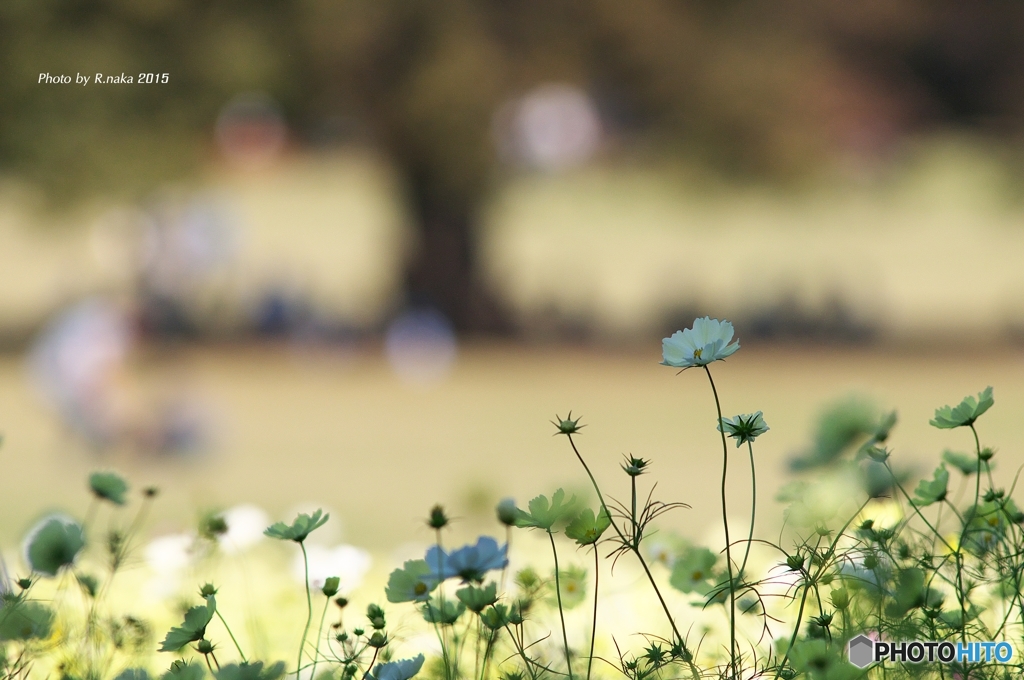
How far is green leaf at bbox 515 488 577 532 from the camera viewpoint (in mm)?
1132

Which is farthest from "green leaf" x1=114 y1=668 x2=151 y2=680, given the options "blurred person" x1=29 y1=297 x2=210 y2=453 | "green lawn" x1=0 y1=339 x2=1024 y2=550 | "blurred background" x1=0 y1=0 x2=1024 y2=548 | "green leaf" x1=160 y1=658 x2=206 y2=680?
"blurred person" x1=29 y1=297 x2=210 y2=453

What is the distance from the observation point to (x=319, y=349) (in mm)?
12453

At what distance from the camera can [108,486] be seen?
1363mm

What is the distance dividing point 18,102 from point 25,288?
8.94 meters

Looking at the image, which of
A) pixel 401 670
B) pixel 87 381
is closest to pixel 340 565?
pixel 401 670

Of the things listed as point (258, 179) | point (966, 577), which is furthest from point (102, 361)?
point (258, 179)

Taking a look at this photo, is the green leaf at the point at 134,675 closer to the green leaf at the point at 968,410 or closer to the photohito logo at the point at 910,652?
the photohito logo at the point at 910,652

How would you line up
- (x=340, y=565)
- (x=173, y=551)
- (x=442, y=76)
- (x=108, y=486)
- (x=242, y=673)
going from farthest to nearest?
(x=442, y=76)
(x=173, y=551)
(x=340, y=565)
(x=108, y=486)
(x=242, y=673)

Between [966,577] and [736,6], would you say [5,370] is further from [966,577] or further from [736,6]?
[966,577]

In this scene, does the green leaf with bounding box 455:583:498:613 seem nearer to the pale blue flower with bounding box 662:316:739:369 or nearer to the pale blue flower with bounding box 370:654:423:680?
the pale blue flower with bounding box 370:654:423:680

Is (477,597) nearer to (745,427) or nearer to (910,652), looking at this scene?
(745,427)

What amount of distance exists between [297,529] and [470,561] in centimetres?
18

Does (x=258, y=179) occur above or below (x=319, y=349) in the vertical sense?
above

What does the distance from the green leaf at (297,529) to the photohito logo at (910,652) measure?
0.56 metres
